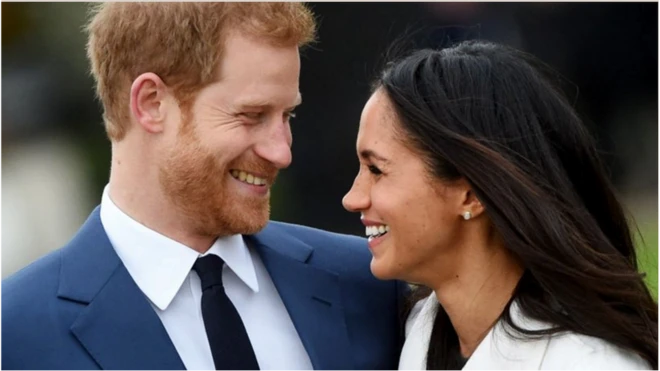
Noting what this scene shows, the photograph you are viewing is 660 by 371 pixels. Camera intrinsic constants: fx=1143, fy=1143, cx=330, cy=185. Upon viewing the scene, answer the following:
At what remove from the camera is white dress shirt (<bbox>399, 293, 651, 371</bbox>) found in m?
2.68

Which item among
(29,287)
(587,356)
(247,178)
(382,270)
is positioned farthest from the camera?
(247,178)

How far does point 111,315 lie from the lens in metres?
2.82

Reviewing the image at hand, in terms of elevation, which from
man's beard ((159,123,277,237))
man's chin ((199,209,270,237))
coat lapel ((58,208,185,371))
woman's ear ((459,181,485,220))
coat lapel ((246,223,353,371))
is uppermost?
woman's ear ((459,181,485,220))

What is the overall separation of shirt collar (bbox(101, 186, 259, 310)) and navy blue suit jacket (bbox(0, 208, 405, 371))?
0.04 meters

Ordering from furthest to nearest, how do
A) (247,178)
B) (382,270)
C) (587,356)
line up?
1. (247,178)
2. (382,270)
3. (587,356)

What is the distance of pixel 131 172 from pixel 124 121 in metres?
0.16

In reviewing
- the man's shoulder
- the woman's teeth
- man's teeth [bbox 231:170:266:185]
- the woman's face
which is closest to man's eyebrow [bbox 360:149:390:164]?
the woman's face

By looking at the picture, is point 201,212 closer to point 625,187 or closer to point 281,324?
point 281,324

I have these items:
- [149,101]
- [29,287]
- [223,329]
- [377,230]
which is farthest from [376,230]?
[29,287]

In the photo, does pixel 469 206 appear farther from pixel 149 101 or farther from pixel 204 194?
pixel 149 101

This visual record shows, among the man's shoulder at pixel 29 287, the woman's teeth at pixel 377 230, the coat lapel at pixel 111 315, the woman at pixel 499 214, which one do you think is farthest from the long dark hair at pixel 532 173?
the man's shoulder at pixel 29 287

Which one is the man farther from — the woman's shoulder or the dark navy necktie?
the woman's shoulder

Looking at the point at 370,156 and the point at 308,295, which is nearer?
the point at 370,156

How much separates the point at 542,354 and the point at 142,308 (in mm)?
989
